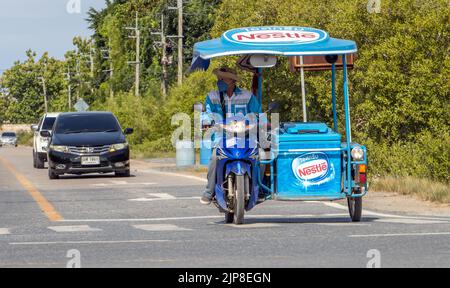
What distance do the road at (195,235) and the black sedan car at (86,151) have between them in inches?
264

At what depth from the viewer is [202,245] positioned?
531 inches

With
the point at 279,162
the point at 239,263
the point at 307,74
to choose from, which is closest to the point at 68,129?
the point at 307,74

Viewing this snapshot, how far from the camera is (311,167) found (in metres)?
16.2

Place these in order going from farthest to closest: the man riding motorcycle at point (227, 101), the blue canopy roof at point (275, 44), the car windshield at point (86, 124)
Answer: the car windshield at point (86, 124)
the man riding motorcycle at point (227, 101)
the blue canopy roof at point (275, 44)

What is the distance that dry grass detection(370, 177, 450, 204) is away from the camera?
2053 centimetres

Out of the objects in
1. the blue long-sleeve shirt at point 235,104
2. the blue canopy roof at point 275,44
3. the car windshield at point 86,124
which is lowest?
the car windshield at point 86,124

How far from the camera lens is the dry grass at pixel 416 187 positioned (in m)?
20.5

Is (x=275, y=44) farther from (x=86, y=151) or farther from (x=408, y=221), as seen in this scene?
(x=86, y=151)

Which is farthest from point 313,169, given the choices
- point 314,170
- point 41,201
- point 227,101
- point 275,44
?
point 41,201

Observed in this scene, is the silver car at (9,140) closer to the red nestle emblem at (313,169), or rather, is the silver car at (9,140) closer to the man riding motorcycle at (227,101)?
the man riding motorcycle at (227,101)

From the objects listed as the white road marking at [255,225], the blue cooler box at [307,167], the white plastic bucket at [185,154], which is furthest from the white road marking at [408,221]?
the white plastic bucket at [185,154]

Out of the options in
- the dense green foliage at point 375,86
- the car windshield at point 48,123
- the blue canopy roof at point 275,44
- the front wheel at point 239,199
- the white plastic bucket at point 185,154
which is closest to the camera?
the front wheel at point 239,199
